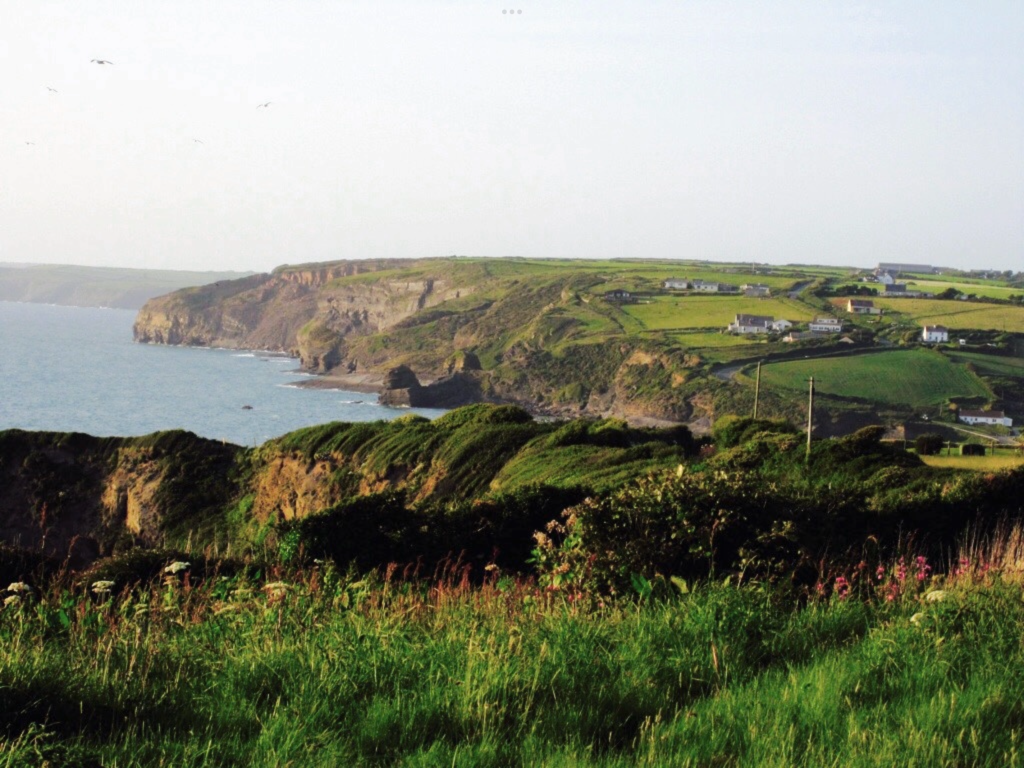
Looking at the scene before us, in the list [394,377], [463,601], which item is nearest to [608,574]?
[463,601]

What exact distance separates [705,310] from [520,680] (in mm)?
135832

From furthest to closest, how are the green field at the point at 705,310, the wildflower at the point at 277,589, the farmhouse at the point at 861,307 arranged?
the farmhouse at the point at 861,307
the green field at the point at 705,310
the wildflower at the point at 277,589

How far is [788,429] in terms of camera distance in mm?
33625

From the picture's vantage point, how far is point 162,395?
119250 mm

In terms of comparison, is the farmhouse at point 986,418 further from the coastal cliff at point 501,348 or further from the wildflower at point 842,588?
the wildflower at point 842,588

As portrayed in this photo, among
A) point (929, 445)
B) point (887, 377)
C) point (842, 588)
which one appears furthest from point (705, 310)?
point (842, 588)

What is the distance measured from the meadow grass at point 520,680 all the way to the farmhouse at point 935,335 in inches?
4655

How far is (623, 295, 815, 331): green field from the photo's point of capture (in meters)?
132

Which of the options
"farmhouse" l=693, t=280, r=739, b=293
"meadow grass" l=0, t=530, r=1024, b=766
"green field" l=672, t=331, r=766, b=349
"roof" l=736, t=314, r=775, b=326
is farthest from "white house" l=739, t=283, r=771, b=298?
"meadow grass" l=0, t=530, r=1024, b=766

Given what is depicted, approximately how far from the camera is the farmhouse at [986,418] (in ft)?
302

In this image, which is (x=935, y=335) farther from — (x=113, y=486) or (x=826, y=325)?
(x=113, y=486)

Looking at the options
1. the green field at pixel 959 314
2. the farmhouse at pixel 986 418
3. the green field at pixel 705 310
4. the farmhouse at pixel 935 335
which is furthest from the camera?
the green field at pixel 705 310

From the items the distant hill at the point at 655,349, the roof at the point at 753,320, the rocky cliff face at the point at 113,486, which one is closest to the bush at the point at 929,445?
the rocky cliff face at the point at 113,486

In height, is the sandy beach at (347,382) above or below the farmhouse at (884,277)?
below
